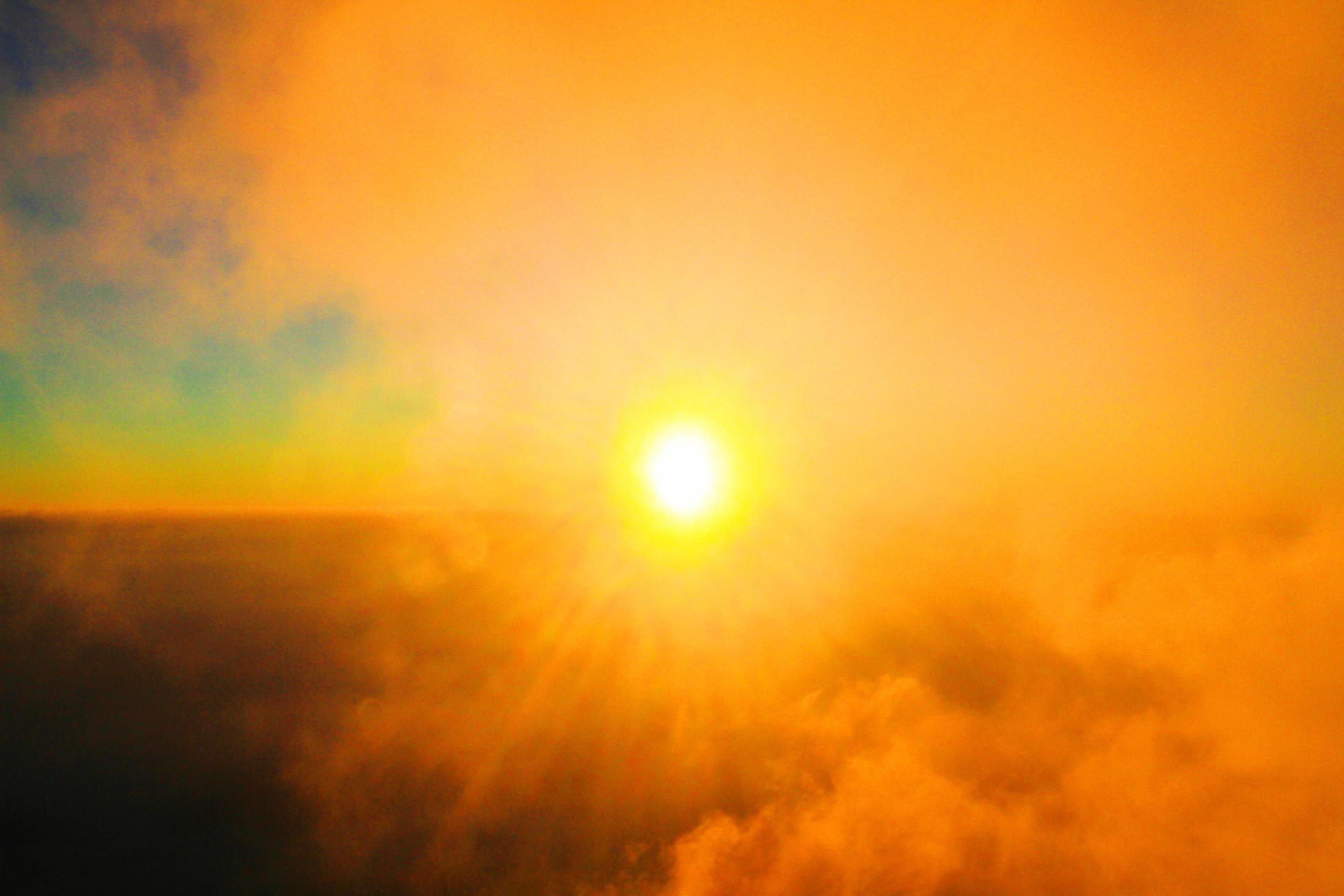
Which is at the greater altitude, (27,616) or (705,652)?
(27,616)

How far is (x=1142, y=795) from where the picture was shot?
8925cm

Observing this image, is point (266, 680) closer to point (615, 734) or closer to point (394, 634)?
point (394, 634)

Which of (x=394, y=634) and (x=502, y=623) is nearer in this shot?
(x=394, y=634)

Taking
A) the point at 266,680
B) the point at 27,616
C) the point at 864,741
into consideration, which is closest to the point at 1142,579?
the point at 864,741

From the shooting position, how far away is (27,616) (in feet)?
481

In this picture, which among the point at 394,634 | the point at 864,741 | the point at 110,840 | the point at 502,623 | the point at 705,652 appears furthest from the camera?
the point at 502,623

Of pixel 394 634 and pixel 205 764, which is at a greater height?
pixel 394 634

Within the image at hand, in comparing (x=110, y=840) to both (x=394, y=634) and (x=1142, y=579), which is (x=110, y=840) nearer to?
(x=394, y=634)

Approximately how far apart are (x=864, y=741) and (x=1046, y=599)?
93.0 metres

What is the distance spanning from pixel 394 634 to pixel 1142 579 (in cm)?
16036

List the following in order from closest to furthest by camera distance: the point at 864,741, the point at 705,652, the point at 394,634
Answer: the point at 864,741 → the point at 705,652 → the point at 394,634

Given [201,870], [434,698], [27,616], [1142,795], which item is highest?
[27,616]

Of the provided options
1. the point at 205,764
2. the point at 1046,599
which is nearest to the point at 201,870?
the point at 205,764

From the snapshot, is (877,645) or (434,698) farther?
(877,645)
